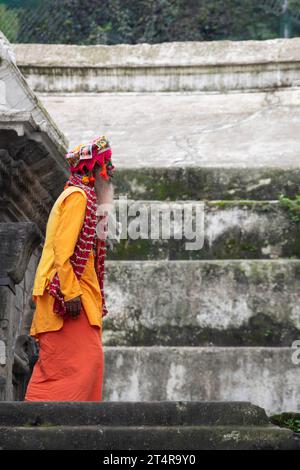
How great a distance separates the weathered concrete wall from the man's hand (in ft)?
25.1

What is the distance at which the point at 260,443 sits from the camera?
576 centimetres

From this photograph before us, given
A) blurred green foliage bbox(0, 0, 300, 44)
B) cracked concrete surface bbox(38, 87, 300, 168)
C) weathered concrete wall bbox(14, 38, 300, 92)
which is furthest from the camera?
blurred green foliage bbox(0, 0, 300, 44)

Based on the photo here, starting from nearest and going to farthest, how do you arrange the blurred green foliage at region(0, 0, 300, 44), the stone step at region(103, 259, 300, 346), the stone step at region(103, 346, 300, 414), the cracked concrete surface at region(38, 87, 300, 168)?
the stone step at region(103, 346, 300, 414), the stone step at region(103, 259, 300, 346), the cracked concrete surface at region(38, 87, 300, 168), the blurred green foliage at region(0, 0, 300, 44)

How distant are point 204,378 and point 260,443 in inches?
175

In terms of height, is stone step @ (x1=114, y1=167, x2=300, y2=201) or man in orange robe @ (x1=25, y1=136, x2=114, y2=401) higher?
stone step @ (x1=114, y1=167, x2=300, y2=201)

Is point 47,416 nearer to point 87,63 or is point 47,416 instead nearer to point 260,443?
point 260,443

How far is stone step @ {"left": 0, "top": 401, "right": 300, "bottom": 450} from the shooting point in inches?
Result: 225

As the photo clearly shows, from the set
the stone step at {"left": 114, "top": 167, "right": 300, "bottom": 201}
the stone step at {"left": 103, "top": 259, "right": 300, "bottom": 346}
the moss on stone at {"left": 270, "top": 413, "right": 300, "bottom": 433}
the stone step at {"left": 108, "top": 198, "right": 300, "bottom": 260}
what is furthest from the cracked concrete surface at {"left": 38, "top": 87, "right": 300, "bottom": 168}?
the moss on stone at {"left": 270, "top": 413, "right": 300, "bottom": 433}

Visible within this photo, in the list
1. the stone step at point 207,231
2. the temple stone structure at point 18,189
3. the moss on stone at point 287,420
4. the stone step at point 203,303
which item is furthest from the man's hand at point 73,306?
the stone step at point 207,231

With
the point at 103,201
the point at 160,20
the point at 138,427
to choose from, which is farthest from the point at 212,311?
the point at 160,20

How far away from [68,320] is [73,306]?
97 mm

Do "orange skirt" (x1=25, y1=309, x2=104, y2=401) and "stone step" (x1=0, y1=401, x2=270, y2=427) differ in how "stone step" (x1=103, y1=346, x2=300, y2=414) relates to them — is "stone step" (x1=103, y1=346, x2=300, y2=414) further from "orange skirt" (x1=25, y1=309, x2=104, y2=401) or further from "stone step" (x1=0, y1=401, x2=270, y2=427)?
"stone step" (x1=0, y1=401, x2=270, y2=427)

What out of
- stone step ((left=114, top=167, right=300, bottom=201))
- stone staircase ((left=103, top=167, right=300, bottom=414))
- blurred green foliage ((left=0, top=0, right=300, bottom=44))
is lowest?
stone staircase ((left=103, top=167, right=300, bottom=414))
